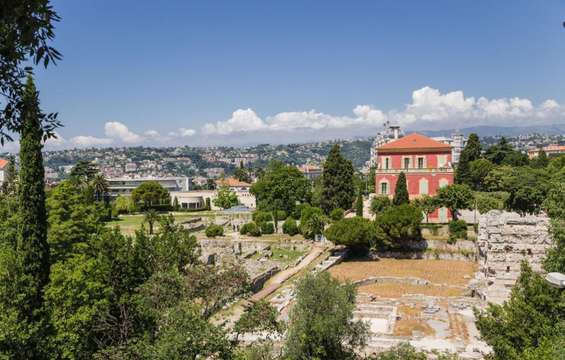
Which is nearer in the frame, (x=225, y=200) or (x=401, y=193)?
(x=401, y=193)

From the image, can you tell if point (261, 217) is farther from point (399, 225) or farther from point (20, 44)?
point (20, 44)

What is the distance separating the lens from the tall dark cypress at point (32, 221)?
51.2 feet

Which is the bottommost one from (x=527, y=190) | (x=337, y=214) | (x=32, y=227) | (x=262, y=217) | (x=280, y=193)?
(x=262, y=217)

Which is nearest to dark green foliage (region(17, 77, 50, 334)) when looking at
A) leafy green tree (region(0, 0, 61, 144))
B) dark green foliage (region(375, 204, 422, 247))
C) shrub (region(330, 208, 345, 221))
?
leafy green tree (region(0, 0, 61, 144))

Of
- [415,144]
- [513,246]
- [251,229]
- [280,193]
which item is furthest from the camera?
[280,193]

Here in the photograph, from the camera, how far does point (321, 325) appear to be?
14258 mm

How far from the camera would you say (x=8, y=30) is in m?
4.52

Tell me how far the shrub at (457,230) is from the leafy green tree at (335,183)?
13272 mm

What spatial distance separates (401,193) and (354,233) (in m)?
9.94

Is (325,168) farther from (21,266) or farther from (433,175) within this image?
(21,266)

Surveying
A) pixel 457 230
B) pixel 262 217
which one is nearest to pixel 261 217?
pixel 262 217

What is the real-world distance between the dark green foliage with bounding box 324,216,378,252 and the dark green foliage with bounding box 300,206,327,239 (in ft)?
17.6

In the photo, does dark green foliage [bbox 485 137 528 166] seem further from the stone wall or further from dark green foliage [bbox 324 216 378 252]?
the stone wall

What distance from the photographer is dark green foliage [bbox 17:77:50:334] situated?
15008mm
